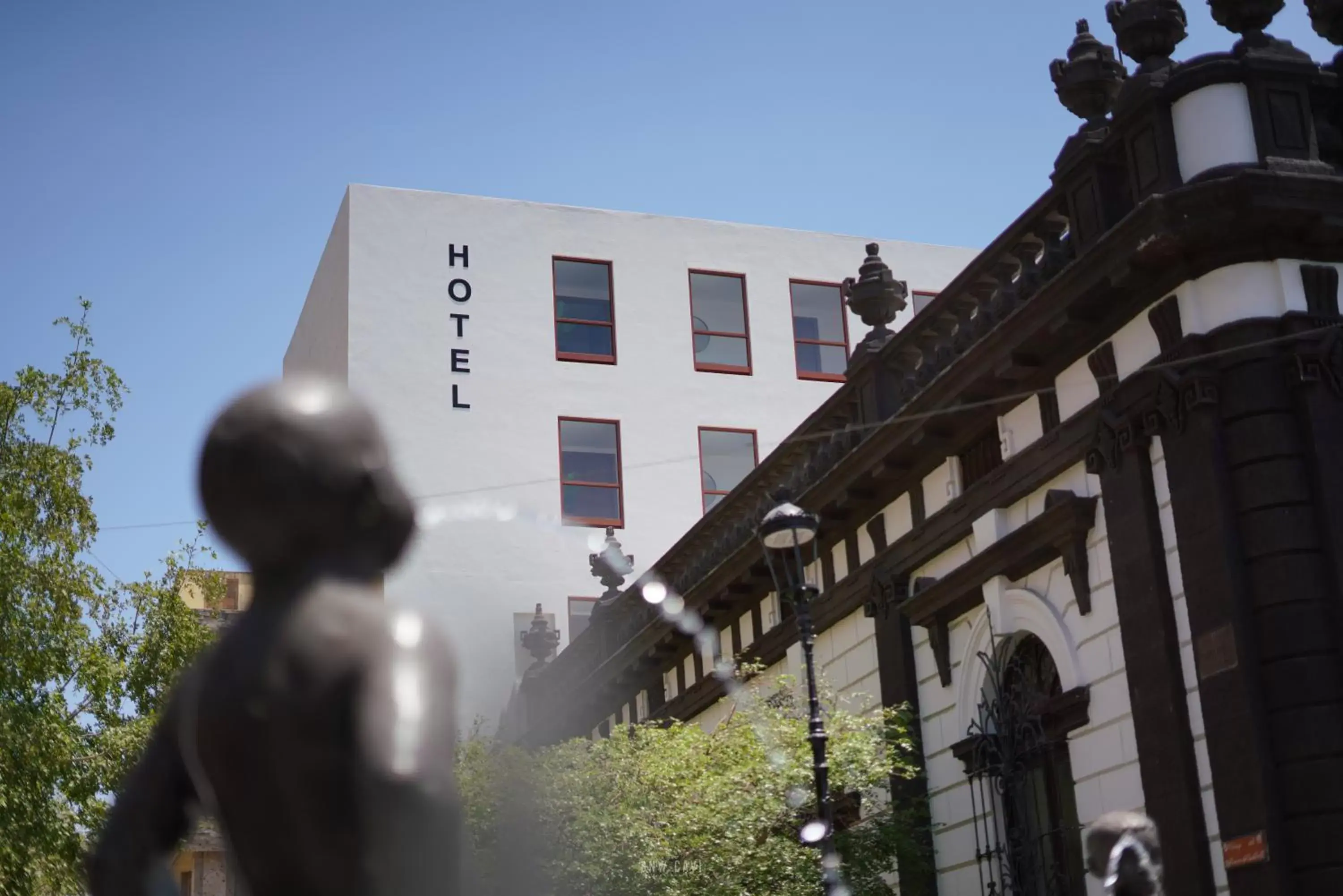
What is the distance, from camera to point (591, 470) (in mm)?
36312

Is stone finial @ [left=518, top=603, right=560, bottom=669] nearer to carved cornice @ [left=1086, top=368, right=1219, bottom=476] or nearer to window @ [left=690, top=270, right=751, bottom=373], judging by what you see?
carved cornice @ [left=1086, top=368, right=1219, bottom=476]

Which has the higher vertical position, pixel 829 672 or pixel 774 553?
pixel 774 553

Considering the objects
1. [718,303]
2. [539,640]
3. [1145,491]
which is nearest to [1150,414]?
[1145,491]

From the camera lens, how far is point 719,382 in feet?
125

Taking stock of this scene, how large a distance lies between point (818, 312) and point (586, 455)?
6938 millimetres

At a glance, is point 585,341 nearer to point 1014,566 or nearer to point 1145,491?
point 1014,566

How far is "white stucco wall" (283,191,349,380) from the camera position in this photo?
115 ft

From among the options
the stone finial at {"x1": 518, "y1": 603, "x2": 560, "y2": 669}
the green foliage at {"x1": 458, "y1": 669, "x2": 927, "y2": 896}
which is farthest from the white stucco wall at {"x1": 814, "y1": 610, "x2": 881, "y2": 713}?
the stone finial at {"x1": 518, "y1": 603, "x2": 560, "y2": 669}

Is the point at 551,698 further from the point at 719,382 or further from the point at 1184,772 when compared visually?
the point at 719,382

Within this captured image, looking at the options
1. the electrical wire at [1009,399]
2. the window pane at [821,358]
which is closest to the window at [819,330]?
the window pane at [821,358]

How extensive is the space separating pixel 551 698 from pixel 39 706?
18357mm

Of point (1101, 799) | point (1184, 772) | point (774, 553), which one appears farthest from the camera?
point (774, 553)

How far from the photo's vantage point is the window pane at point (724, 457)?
37562 mm

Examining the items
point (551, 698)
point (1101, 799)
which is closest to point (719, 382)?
point (1101, 799)
